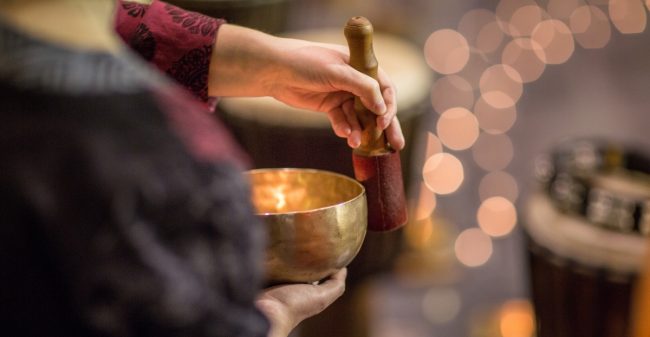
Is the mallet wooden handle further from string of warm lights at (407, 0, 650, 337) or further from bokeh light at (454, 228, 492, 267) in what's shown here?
bokeh light at (454, 228, 492, 267)

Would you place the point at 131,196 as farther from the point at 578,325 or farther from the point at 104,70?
the point at 578,325

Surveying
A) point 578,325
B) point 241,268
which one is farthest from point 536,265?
point 241,268

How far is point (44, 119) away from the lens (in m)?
0.60

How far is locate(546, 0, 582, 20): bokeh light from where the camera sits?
3.38m

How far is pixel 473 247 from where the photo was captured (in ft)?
9.09

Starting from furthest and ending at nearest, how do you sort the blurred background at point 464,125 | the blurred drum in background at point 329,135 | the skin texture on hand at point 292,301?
the blurred background at point 464,125 → the blurred drum in background at point 329,135 → the skin texture on hand at point 292,301

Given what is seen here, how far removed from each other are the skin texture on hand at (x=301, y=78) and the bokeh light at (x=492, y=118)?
6.99 ft

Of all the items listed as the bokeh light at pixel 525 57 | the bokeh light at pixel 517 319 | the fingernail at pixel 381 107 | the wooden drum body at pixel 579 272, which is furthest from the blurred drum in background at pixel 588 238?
the bokeh light at pixel 525 57

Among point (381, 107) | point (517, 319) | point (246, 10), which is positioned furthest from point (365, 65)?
point (517, 319)

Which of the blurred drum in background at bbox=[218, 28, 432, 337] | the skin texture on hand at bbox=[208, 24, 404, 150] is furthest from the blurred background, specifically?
the skin texture on hand at bbox=[208, 24, 404, 150]

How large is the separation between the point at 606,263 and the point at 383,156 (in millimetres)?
863

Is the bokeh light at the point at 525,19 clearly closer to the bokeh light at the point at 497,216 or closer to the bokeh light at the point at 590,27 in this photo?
the bokeh light at the point at 590,27

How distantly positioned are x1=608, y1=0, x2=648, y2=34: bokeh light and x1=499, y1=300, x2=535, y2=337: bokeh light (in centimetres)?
144

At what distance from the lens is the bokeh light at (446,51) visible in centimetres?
321
